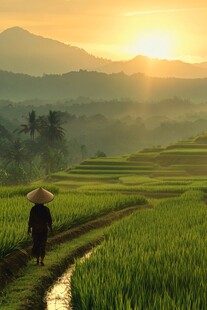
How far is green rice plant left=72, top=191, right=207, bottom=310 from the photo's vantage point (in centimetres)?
788

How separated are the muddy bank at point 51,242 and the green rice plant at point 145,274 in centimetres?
191

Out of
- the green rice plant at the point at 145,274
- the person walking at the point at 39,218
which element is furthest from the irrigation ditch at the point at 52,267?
the green rice plant at the point at 145,274

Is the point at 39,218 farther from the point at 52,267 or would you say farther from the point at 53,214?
the point at 53,214

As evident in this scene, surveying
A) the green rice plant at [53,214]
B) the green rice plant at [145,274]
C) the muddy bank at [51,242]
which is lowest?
the muddy bank at [51,242]

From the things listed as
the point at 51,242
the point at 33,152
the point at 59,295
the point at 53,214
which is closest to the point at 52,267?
the point at 59,295

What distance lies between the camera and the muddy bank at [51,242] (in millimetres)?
12023

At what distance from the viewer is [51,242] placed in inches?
615

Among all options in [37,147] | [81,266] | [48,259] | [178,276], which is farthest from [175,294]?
[37,147]

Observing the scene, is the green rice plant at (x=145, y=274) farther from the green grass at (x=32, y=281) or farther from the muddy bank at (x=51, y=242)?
the muddy bank at (x=51, y=242)

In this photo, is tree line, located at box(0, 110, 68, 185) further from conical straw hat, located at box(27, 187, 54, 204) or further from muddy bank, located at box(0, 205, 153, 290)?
conical straw hat, located at box(27, 187, 54, 204)

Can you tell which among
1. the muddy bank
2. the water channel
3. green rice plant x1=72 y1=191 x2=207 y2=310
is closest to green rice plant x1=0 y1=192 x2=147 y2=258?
the muddy bank

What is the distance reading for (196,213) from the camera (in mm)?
20781

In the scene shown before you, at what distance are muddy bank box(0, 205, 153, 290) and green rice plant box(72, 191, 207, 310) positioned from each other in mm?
1914

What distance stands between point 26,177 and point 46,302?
6837 cm
